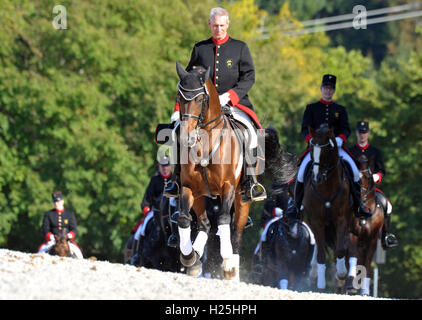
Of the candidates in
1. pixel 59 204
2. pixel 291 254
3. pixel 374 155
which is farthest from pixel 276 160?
pixel 59 204

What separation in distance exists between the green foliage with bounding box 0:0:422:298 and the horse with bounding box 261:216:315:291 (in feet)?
33.8

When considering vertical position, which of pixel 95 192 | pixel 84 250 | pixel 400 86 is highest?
pixel 400 86

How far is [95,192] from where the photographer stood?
32.6 meters

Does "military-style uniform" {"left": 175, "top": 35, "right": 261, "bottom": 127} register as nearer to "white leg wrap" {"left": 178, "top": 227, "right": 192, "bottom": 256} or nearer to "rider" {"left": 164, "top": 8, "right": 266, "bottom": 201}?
"rider" {"left": 164, "top": 8, "right": 266, "bottom": 201}

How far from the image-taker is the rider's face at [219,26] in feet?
39.8

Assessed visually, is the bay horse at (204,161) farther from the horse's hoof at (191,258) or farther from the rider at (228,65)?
the rider at (228,65)

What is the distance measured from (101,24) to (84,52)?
4.98 ft

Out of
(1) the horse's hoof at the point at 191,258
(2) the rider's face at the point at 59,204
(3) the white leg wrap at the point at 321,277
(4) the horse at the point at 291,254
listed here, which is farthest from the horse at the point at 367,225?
(2) the rider's face at the point at 59,204

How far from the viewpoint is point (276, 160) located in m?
13.4

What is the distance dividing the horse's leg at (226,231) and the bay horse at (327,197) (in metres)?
3.92

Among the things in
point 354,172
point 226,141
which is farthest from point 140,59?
point 226,141

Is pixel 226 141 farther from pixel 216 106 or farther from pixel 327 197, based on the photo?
pixel 327 197

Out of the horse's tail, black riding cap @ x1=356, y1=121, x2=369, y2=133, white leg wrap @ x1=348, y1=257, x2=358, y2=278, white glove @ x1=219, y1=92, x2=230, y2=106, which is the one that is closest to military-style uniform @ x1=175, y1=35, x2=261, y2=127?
white glove @ x1=219, y1=92, x2=230, y2=106

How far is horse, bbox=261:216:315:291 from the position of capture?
763 inches
